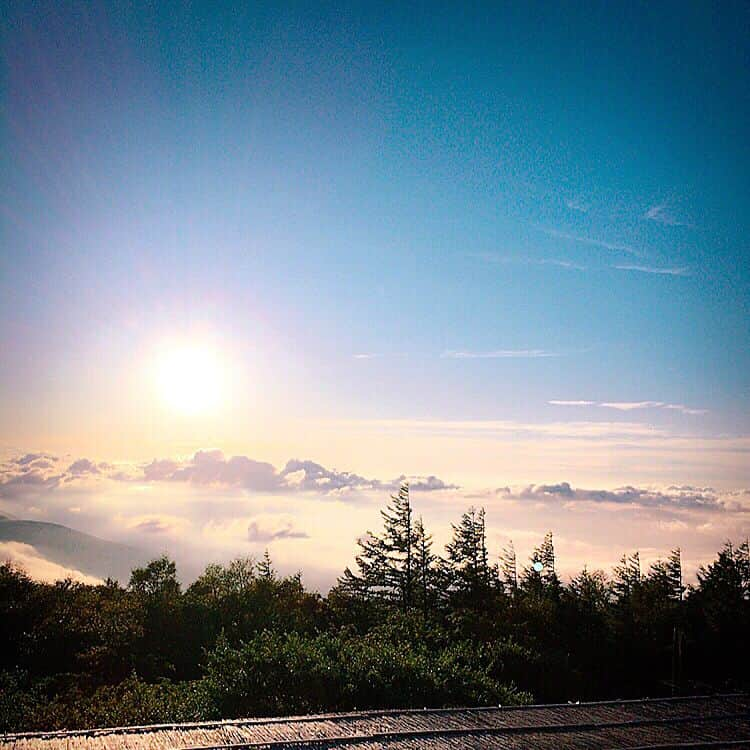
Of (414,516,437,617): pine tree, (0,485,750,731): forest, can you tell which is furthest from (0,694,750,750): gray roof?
(414,516,437,617): pine tree

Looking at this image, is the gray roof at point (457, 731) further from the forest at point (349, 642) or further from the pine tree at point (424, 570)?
the pine tree at point (424, 570)

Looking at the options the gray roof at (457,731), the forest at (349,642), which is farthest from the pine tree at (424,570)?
the gray roof at (457,731)

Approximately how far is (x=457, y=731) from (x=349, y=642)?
756cm

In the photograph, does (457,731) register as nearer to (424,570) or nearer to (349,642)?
(349,642)

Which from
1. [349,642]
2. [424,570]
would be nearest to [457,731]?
[349,642]

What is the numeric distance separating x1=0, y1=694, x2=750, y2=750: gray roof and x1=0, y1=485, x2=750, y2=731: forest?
2.18m

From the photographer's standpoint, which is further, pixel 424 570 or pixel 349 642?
pixel 424 570

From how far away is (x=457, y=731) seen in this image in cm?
1190

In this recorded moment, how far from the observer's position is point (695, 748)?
11508mm

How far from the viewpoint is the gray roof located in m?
10.8

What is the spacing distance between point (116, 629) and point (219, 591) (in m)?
4.48

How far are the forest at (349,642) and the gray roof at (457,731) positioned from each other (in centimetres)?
218

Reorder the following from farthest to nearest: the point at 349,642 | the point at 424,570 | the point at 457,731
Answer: the point at 424,570
the point at 349,642
the point at 457,731

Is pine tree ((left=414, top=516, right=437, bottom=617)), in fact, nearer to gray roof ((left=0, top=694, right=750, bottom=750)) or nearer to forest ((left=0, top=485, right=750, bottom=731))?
forest ((left=0, top=485, right=750, bottom=731))
